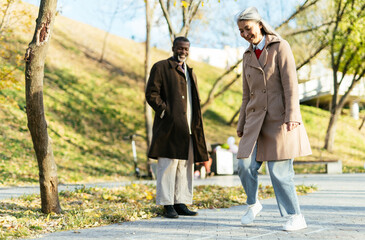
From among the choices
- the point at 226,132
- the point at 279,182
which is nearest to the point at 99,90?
the point at 226,132

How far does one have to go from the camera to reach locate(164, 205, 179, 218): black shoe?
18.9ft

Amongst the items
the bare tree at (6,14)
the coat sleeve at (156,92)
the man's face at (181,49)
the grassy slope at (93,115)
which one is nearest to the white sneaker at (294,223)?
the coat sleeve at (156,92)

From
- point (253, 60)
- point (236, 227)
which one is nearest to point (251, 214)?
point (236, 227)

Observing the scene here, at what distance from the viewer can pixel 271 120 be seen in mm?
4715

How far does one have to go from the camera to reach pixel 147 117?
52.9ft

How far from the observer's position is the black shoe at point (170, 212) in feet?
18.9

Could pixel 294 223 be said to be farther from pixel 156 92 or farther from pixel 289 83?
pixel 156 92

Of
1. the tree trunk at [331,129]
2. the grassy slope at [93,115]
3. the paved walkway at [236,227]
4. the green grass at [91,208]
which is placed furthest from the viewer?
the tree trunk at [331,129]

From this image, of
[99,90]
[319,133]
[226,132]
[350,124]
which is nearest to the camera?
[99,90]

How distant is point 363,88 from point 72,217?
4013cm

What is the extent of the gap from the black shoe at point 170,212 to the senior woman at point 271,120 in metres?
1.12

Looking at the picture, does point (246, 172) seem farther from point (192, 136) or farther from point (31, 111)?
point (31, 111)

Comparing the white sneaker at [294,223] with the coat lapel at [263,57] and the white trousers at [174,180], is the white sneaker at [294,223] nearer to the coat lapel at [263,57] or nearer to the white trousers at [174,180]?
the coat lapel at [263,57]

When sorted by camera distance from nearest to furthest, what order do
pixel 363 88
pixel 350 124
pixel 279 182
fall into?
1. pixel 279 182
2. pixel 350 124
3. pixel 363 88
